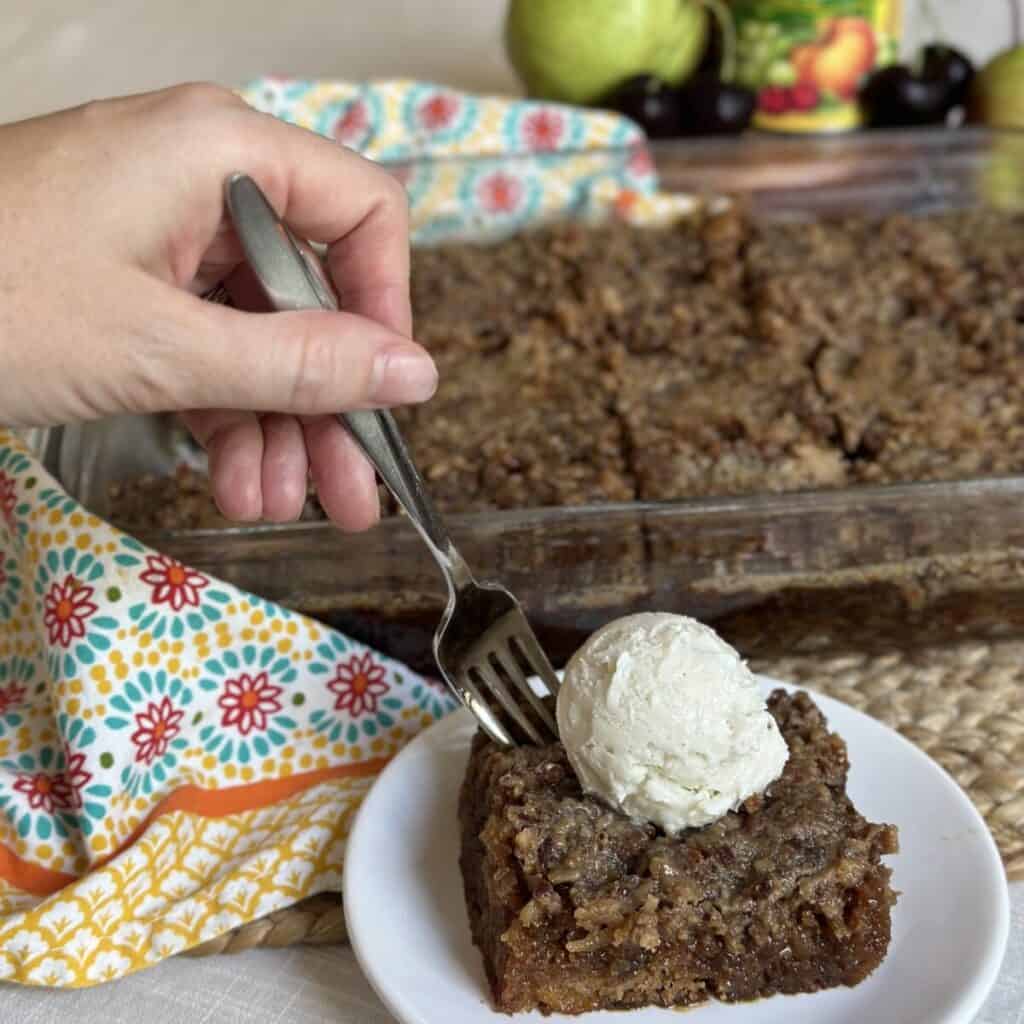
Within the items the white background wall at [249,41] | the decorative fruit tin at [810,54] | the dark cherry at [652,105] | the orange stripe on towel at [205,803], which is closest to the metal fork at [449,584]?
the orange stripe on towel at [205,803]

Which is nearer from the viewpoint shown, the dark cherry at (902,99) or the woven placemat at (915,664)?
the woven placemat at (915,664)

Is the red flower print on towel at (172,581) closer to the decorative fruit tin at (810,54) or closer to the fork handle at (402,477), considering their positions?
the fork handle at (402,477)

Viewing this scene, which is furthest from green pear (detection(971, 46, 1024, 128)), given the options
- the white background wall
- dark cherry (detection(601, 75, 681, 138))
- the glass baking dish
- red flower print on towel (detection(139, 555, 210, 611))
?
red flower print on towel (detection(139, 555, 210, 611))

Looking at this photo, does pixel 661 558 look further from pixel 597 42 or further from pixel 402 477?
pixel 597 42

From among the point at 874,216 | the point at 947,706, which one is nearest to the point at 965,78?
the point at 874,216

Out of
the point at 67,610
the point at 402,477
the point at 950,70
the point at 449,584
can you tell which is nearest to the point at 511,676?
the point at 449,584

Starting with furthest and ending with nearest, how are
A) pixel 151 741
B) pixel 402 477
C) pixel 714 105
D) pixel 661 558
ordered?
pixel 714 105, pixel 661 558, pixel 151 741, pixel 402 477
